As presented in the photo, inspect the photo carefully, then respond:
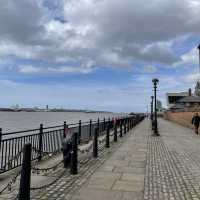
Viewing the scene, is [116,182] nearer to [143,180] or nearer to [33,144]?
[143,180]

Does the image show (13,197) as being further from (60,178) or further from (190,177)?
(190,177)

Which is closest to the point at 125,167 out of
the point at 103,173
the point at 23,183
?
the point at 103,173

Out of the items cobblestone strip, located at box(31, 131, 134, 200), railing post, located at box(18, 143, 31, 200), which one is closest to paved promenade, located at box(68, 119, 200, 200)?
cobblestone strip, located at box(31, 131, 134, 200)

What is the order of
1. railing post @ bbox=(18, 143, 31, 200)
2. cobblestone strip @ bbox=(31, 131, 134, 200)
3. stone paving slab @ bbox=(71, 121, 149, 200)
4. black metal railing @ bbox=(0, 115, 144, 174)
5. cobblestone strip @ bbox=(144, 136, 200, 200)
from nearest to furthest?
1. railing post @ bbox=(18, 143, 31, 200)
2. cobblestone strip @ bbox=(31, 131, 134, 200)
3. stone paving slab @ bbox=(71, 121, 149, 200)
4. cobblestone strip @ bbox=(144, 136, 200, 200)
5. black metal railing @ bbox=(0, 115, 144, 174)

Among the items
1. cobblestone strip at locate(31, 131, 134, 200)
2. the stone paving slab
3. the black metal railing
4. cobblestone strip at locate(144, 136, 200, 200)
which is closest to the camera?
cobblestone strip at locate(31, 131, 134, 200)

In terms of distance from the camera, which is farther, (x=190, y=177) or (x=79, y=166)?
(x=79, y=166)

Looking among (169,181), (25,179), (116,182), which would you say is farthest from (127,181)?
(25,179)

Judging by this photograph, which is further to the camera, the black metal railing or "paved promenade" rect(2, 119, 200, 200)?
the black metal railing

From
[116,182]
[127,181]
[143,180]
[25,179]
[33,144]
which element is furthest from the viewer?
[33,144]

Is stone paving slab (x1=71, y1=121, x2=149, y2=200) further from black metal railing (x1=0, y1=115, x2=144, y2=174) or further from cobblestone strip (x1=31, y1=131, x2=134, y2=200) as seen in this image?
black metal railing (x1=0, y1=115, x2=144, y2=174)

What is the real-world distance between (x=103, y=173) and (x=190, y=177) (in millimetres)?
2229

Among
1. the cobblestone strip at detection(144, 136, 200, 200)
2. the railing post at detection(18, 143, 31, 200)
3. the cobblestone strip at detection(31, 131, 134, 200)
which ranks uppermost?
the railing post at detection(18, 143, 31, 200)

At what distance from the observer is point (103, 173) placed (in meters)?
7.79

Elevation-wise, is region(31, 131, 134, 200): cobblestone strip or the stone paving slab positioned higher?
region(31, 131, 134, 200): cobblestone strip
